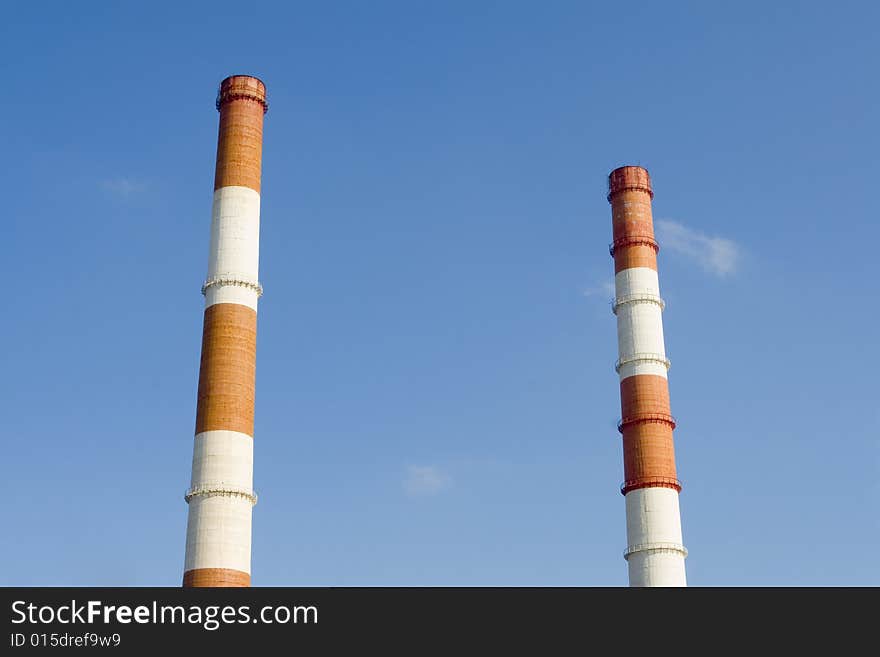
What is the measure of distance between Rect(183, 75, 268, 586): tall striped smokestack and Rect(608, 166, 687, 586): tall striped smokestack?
1525cm

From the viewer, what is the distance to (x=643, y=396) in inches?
1741

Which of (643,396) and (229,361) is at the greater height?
(643,396)

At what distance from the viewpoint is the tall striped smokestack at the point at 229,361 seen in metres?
35.9

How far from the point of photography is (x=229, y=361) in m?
38.0

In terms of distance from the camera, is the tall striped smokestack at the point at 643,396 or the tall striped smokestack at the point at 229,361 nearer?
the tall striped smokestack at the point at 229,361

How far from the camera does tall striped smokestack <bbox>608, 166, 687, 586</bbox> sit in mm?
42062

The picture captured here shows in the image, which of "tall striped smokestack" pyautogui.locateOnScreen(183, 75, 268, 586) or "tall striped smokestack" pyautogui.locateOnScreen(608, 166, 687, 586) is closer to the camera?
"tall striped smokestack" pyautogui.locateOnScreen(183, 75, 268, 586)

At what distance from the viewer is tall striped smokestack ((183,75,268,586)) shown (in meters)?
35.9

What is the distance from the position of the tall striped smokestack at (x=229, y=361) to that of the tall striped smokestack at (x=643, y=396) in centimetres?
1525

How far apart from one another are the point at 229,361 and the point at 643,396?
16799 mm

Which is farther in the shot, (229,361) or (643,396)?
(643,396)
